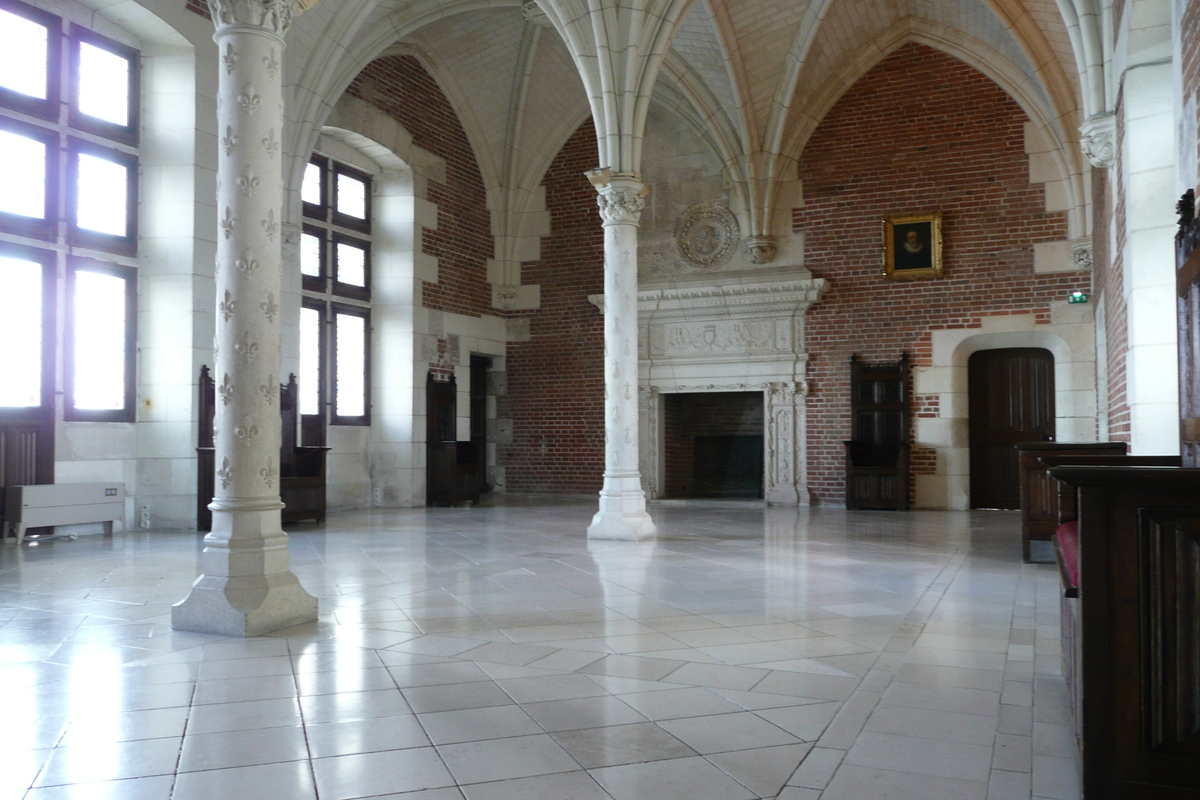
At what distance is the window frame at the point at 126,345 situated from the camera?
905 centimetres

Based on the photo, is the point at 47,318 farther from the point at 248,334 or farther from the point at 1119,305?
the point at 1119,305

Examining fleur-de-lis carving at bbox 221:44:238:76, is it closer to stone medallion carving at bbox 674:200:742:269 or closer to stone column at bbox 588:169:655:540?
stone column at bbox 588:169:655:540

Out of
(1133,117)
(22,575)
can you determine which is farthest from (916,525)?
(22,575)

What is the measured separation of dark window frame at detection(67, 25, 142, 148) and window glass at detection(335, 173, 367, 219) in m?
3.33

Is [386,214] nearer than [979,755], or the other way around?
[979,755]

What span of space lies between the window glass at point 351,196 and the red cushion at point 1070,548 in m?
11.3

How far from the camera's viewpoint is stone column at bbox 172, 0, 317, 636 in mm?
4746

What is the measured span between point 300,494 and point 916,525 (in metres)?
7.02

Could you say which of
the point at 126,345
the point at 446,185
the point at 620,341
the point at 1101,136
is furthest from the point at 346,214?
the point at 1101,136

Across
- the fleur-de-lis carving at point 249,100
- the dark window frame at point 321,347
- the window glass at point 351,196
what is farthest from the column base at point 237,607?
the window glass at point 351,196

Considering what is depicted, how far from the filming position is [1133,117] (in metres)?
5.66

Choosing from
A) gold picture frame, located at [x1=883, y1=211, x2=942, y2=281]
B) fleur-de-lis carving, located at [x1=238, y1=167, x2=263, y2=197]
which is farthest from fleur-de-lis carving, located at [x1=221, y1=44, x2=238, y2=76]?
gold picture frame, located at [x1=883, y1=211, x2=942, y2=281]

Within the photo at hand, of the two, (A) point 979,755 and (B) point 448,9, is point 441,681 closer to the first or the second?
(A) point 979,755

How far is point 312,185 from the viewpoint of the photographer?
12438 millimetres
